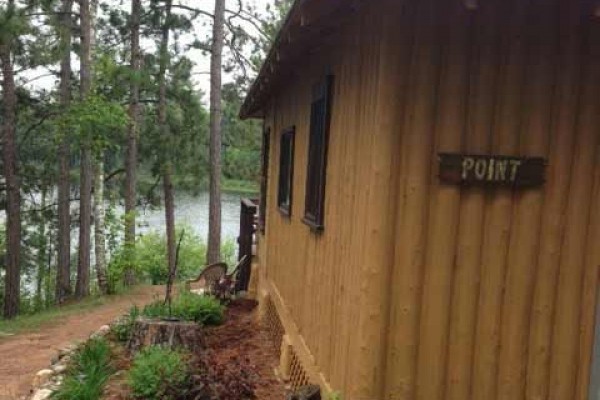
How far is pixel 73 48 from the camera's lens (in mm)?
15492

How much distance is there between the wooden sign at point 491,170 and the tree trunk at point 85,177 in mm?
11868

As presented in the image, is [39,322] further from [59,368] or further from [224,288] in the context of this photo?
[59,368]

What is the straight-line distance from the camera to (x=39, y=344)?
928 centimetres

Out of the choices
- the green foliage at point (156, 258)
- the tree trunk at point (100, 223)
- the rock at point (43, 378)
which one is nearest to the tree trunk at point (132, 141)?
the green foliage at point (156, 258)

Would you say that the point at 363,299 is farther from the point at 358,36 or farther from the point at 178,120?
the point at 178,120

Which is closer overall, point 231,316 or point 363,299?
point 363,299

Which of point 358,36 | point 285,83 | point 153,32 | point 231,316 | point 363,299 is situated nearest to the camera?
point 363,299

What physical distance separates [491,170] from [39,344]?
26.6ft

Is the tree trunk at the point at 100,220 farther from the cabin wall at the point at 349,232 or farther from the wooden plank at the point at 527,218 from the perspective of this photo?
the wooden plank at the point at 527,218

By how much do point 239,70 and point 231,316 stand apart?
36.0 ft

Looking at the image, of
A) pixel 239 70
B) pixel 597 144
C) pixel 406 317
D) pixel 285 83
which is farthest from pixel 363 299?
pixel 239 70

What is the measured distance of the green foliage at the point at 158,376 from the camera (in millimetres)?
4680

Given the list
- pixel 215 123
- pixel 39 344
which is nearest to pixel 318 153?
pixel 39 344

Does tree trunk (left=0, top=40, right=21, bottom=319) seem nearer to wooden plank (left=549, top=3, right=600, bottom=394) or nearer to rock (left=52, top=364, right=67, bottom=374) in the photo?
rock (left=52, top=364, right=67, bottom=374)
